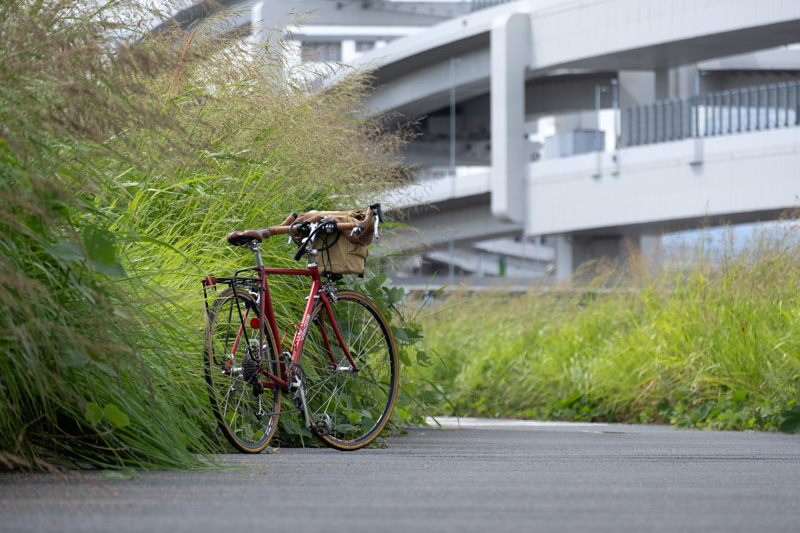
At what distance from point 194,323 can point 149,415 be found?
0.73 metres

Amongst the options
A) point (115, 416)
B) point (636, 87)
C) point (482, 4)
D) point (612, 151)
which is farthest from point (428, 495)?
point (482, 4)

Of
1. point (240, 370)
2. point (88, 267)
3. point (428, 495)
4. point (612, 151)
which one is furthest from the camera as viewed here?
point (612, 151)

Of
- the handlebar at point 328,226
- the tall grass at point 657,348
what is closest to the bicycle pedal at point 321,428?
the handlebar at point 328,226

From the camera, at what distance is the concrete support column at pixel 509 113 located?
29.3 m

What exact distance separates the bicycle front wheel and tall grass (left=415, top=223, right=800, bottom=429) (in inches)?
32.3

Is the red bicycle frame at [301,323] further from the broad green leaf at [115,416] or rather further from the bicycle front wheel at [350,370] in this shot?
the broad green leaf at [115,416]

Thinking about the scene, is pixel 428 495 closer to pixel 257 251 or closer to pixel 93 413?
pixel 93 413

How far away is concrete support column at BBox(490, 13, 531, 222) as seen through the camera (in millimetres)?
29311

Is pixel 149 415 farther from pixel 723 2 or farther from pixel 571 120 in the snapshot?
pixel 571 120

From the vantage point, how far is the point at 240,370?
15.8 feet

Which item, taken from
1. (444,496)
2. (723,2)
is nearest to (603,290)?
(444,496)

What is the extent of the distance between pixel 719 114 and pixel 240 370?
2263 centimetres

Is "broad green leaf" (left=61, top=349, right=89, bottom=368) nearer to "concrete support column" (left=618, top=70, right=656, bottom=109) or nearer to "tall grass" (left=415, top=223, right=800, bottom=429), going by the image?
"tall grass" (left=415, top=223, right=800, bottom=429)

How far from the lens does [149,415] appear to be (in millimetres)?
4203
